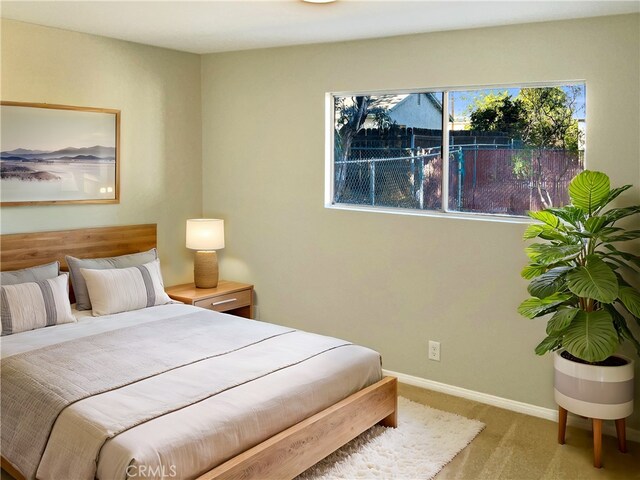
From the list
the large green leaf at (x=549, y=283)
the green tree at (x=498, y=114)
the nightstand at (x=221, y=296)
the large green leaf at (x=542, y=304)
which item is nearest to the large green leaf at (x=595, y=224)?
the large green leaf at (x=549, y=283)

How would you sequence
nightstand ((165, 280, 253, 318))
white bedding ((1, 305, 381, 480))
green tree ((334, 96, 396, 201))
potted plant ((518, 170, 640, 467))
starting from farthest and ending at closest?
nightstand ((165, 280, 253, 318)), green tree ((334, 96, 396, 201)), potted plant ((518, 170, 640, 467)), white bedding ((1, 305, 381, 480))

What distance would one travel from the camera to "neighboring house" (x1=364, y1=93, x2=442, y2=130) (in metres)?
4.17

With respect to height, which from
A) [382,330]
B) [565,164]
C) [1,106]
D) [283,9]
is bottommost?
[382,330]

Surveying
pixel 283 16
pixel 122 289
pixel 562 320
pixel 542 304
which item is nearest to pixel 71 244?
pixel 122 289

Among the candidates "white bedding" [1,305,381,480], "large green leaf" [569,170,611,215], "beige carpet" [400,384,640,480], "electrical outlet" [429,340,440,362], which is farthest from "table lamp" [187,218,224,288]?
"large green leaf" [569,170,611,215]

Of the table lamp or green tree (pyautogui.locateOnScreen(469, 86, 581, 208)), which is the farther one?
the table lamp

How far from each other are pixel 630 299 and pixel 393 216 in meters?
1.65

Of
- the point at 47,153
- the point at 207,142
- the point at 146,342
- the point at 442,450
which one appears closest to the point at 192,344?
the point at 146,342

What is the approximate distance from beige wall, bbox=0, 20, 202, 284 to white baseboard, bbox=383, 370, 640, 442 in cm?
212

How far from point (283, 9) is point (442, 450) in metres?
2.58

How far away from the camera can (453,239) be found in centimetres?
404

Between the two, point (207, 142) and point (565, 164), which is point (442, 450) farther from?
point (207, 142)

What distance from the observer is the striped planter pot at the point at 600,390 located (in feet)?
10.4

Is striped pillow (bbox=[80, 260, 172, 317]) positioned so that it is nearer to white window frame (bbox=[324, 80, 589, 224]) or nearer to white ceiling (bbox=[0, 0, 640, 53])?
white window frame (bbox=[324, 80, 589, 224])
